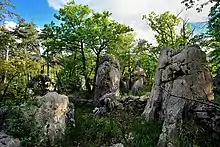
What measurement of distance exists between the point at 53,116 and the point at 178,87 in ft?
12.9

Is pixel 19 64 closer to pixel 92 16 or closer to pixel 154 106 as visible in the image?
Answer: pixel 154 106

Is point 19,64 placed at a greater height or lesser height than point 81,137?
greater

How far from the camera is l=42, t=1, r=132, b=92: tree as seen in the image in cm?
1934

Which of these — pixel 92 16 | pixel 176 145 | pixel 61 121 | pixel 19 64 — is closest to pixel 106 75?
pixel 92 16

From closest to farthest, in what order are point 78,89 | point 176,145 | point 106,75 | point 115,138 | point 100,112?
point 176,145 < point 115,138 < point 100,112 < point 106,75 < point 78,89

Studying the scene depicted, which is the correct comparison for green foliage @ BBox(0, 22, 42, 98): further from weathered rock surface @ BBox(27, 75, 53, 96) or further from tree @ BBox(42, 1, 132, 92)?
tree @ BBox(42, 1, 132, 92)

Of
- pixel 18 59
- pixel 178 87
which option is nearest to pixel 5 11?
pixel 18 59

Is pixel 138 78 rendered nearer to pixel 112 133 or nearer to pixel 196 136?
pixel 112 133

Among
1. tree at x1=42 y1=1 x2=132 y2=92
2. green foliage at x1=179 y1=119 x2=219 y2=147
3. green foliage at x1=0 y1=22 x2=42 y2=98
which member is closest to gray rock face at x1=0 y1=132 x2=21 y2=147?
green foliage at x1=0 y1=22 x2=42 y2=98

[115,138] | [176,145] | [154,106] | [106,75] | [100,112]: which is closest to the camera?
[176,145]

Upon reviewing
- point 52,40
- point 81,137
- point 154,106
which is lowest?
point 81,137

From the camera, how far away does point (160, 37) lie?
67.1 ft

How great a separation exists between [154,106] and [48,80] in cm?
984

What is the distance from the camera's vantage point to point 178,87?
902 centimetres
